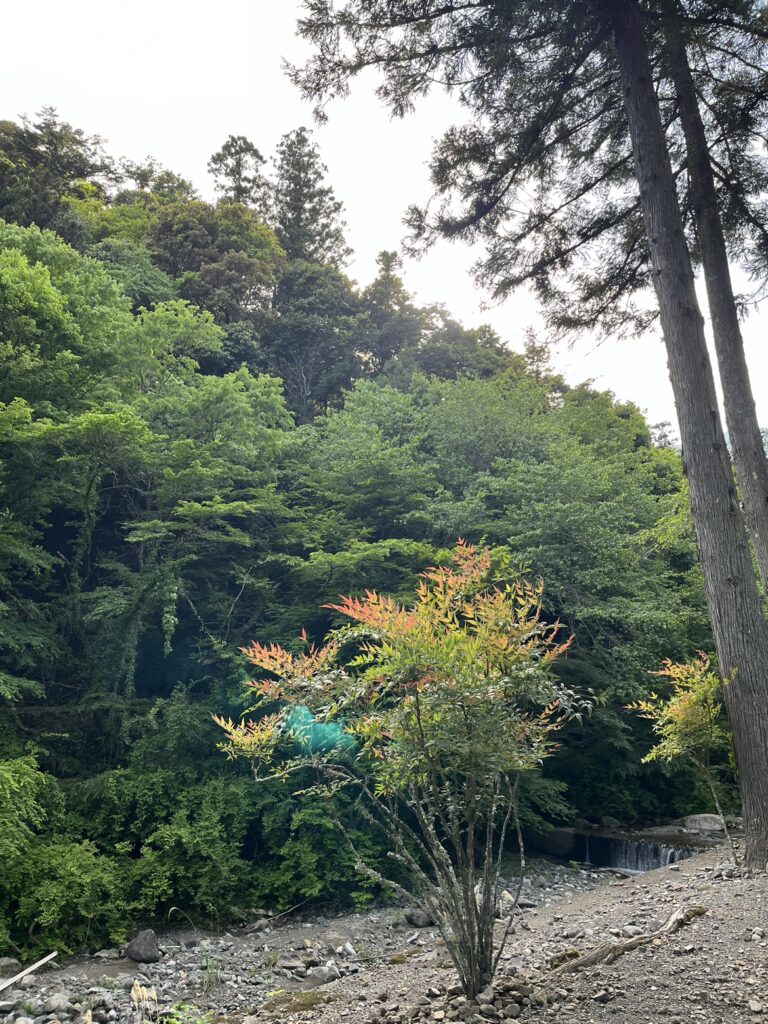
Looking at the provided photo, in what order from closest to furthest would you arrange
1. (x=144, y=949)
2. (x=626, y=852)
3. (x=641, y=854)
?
(x=144, y=949) < (x=641, y=854) < (x=626, y=852)

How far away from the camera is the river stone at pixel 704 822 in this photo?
909cm

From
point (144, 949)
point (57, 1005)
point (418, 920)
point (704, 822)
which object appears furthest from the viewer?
point (704, 822)

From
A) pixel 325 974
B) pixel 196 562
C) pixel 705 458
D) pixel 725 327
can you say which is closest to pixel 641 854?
pixel 325 974

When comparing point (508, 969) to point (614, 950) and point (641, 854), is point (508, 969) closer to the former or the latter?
point (614, 950)

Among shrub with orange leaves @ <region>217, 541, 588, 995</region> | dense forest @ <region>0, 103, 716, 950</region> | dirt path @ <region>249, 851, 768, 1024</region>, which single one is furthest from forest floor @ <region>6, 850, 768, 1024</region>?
dense forest @ <region>0, 103, 716, 950</region>

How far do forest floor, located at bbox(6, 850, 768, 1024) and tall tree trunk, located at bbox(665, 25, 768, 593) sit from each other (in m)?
2.88

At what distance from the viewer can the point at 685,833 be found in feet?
29.7

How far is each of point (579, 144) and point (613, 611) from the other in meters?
5.68

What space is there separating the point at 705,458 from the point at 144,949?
6.44 meters

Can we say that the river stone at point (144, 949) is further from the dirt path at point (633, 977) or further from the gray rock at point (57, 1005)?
the dirt path at point (633, 977)

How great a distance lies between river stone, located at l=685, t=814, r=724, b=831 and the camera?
29.8 ft

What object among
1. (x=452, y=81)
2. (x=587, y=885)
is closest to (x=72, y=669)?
(x=587, y=885)

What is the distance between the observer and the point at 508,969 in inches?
Result: 125

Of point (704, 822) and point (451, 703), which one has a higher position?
point (451, 703)
